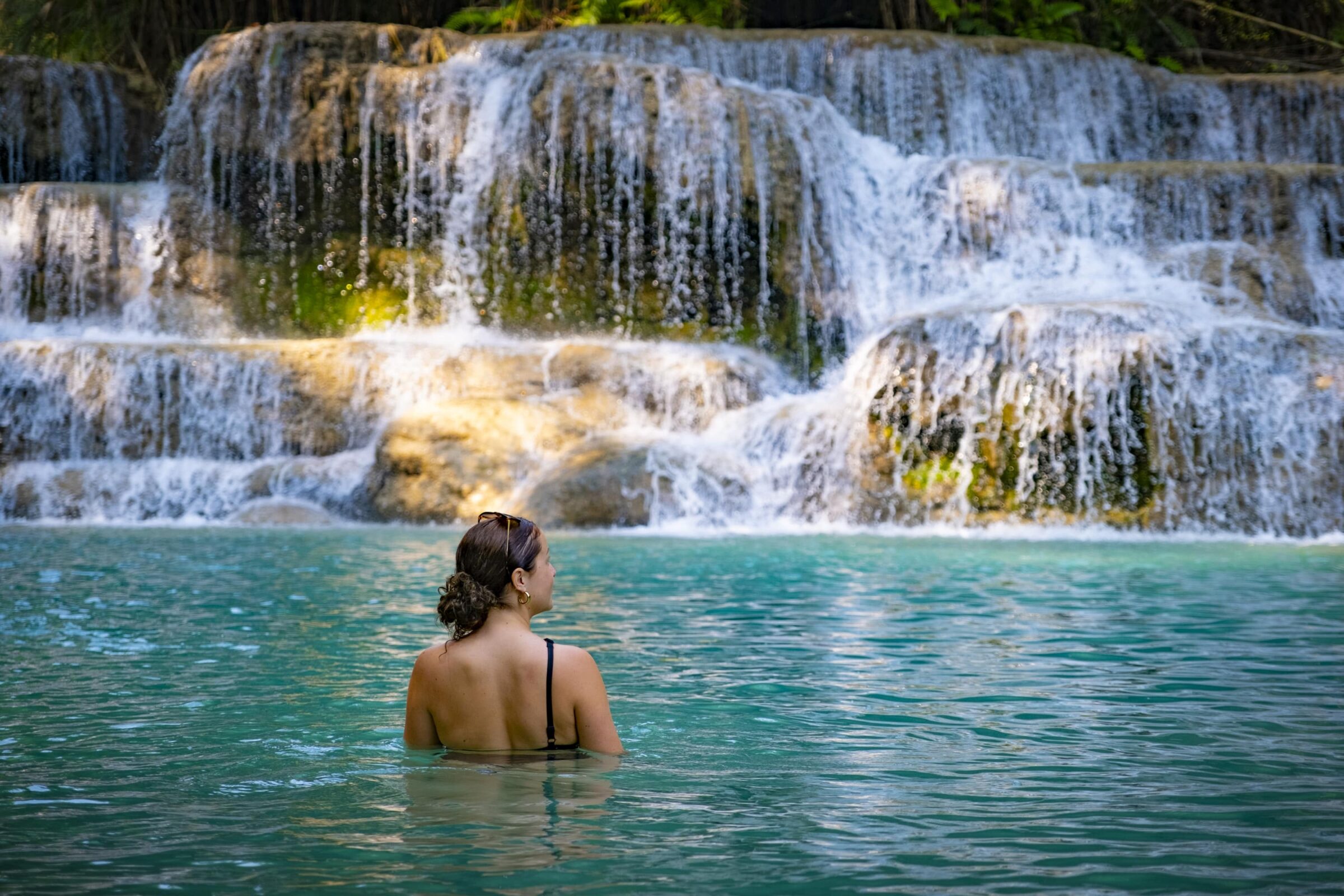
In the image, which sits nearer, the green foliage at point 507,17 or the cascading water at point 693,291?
the cascading water at point 693,291

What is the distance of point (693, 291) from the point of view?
61.3ft

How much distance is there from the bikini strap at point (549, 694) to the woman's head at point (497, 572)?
0.11m

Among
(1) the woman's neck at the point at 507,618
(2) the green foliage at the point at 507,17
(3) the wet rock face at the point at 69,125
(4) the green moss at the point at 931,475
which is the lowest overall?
(1) the woman's neck at the point at 507,618

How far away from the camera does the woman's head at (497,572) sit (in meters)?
3.68

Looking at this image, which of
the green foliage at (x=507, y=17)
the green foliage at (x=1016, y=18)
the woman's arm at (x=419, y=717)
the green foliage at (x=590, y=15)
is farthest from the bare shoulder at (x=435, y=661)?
the green foliage at (x=1016, y=18)

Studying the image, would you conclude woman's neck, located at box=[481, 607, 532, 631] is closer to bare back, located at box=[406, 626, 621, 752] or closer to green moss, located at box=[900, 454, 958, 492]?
bare back, located at box=[406, 626, 621, 752]

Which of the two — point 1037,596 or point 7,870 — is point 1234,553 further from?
point 7,870

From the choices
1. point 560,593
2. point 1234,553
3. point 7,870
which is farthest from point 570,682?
point 1234,553

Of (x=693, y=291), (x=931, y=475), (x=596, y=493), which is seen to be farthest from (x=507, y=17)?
(x=931, y=475)

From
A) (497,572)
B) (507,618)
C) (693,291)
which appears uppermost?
(693,291)

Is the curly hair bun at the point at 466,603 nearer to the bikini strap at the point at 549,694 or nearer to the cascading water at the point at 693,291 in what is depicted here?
the bikini strap at the point at 549,694

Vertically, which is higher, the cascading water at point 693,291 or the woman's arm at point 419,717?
the cascading water at point 693,291

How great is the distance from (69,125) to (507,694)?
806 inches

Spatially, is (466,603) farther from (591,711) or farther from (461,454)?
(461,454)
